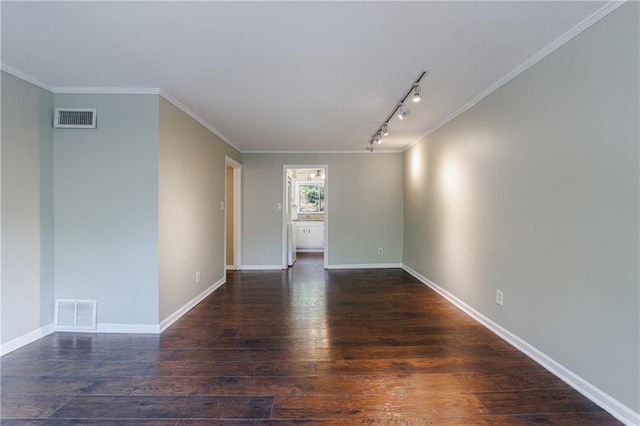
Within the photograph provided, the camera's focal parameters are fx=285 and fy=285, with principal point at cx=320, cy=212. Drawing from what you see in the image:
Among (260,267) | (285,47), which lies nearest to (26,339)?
(285,47)

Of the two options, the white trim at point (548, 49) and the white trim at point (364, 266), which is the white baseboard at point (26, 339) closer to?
the white trim at point (364, 266)

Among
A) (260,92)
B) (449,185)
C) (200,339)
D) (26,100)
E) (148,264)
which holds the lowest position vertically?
(200,339)

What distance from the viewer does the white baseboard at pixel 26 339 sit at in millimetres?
2285

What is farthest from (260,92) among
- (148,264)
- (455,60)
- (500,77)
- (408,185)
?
(408,185)

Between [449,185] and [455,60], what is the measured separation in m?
1.75

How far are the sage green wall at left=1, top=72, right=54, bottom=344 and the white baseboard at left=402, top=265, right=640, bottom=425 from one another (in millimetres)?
4164

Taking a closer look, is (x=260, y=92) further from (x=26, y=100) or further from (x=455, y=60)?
(x=26, y=100)

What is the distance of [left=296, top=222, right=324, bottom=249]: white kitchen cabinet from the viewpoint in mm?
8258

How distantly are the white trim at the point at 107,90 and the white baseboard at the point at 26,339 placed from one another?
2193mm

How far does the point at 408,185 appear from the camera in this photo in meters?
5.24

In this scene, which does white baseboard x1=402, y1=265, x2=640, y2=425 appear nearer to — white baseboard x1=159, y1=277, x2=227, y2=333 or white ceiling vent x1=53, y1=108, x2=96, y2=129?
white baseboard x1=159, y1=277, x2=227, y2=333

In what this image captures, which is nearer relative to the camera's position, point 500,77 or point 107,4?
point 107,4

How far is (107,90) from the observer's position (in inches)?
105

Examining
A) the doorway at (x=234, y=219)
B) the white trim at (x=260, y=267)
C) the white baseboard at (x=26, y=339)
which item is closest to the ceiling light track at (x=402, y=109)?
the doorway at (x=234, y=219)
